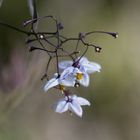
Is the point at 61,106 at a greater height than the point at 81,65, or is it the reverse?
the point at 81,65

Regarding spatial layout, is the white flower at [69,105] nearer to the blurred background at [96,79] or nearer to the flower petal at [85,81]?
the flower petal at [85,81]

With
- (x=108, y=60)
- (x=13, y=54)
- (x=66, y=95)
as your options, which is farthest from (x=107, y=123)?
(x=66, y=95)

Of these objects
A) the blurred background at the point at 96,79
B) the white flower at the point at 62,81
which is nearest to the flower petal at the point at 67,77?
the white flower at the point at 62,81

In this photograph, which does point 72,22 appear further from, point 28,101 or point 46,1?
point 28,101

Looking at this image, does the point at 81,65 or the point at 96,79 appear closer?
the point at 81,65

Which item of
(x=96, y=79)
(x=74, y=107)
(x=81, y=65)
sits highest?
(x=81, y=65)

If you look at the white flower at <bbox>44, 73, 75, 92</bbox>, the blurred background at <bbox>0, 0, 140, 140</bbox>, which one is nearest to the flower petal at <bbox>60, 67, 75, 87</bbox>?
the white flower at <bbox>44, 73, 75, 92</bbox>

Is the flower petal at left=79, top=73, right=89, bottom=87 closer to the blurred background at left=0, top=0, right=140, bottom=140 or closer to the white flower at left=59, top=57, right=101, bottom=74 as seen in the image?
the white flower at left=59, top=57, right=101, bottom=74

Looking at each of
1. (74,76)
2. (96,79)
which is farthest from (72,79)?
(96,79)

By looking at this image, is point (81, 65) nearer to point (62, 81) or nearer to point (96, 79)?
point (62, 81)
